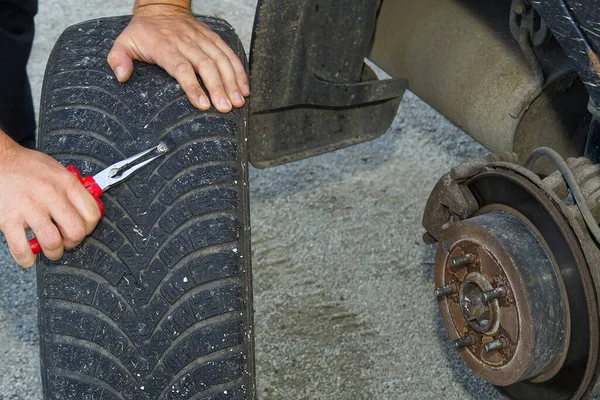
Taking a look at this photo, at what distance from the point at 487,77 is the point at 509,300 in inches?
20.8

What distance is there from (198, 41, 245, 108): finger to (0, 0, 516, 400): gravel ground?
0.73 meters

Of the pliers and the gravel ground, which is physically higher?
the pliers

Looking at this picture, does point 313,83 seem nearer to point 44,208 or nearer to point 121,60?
point 121,60

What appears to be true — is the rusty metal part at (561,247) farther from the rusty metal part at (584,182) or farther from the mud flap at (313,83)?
the mud flap at (313,83)

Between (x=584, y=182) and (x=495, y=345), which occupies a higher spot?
(x=584, y=182)

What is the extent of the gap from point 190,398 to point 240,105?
0.43 meters

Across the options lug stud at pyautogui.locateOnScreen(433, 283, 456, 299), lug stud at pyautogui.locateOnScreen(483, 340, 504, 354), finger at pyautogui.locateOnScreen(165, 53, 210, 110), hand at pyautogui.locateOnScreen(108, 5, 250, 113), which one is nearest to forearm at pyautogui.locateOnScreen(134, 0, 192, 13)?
hand at pyautogui.locateOnScreen(108, 5, 250, 113)

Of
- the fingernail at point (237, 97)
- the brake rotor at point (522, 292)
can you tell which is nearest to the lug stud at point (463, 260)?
the brake rotor at point (522, 292)

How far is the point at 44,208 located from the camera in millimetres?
1101

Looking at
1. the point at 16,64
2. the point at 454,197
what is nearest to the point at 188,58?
the point at 454,197

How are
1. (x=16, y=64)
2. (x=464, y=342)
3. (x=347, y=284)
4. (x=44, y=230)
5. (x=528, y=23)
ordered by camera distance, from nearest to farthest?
(x=44, y=230) < (x=464, y=342) < (x=528, y=23) < (x=347, y=284) < (x=16, y=64)

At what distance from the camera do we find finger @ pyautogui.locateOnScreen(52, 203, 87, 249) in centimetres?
110

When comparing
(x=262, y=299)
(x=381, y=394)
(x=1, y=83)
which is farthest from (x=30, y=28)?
(x=381, y=394)

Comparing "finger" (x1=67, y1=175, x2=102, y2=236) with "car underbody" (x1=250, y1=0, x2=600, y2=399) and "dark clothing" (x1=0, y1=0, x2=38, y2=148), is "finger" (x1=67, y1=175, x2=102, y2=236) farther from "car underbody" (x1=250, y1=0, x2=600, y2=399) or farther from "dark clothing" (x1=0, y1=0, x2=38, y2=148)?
"dark clothing" (x1=0, y1=0, x2=38, y2=148)
